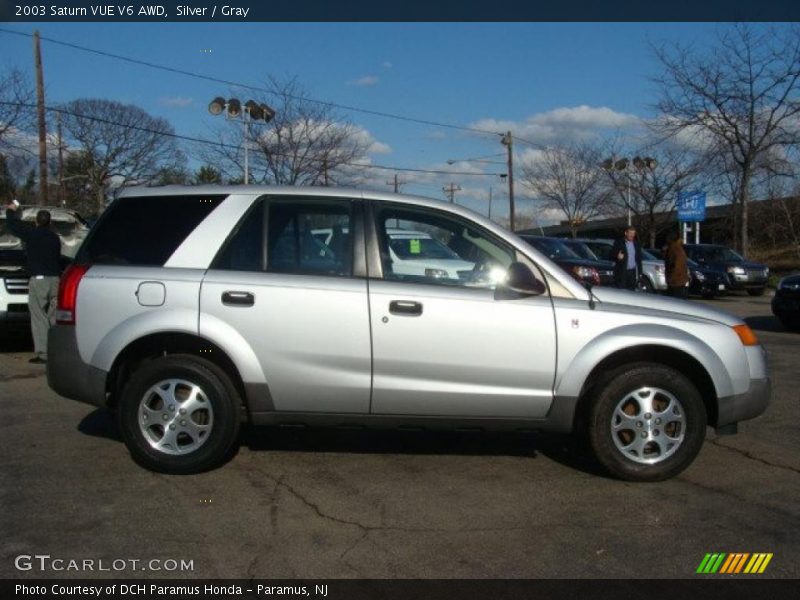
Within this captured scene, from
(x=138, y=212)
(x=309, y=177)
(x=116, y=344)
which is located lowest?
(x=116, y=344)

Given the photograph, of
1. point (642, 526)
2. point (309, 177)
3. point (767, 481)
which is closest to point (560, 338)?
point (642, 526)

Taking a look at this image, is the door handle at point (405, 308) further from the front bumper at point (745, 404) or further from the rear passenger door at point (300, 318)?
the front bumper at point (745, 404)

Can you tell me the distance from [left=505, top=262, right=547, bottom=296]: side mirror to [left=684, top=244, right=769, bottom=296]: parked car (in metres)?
18.2

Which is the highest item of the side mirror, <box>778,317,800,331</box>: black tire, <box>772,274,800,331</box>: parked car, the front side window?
the front side window

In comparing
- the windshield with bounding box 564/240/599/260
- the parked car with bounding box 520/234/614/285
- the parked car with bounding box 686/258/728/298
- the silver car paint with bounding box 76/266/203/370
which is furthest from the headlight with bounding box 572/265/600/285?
the silver car paint with bounding box 76/266/203/370

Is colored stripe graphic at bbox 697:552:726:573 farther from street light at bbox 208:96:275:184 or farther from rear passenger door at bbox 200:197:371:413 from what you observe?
street light at bbox 208:96:275:184

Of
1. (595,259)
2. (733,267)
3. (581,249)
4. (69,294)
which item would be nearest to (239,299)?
(69,294)

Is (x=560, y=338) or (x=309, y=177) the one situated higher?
(x=309, y=177)

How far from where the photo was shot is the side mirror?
4.88 metres

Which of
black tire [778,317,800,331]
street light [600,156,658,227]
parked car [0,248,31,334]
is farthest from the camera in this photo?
street light [600,156,658,227]

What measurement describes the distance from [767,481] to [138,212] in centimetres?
440

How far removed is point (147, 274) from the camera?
5004 mm

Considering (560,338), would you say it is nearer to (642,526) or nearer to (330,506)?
(642,526)
